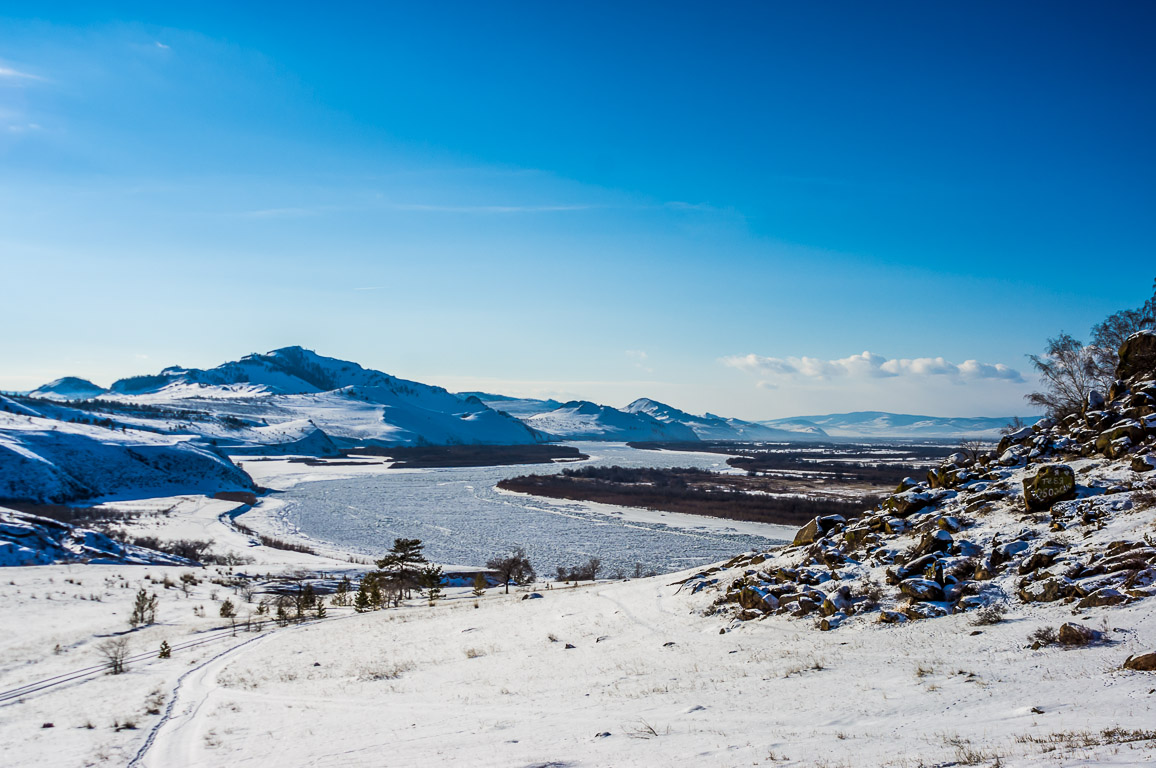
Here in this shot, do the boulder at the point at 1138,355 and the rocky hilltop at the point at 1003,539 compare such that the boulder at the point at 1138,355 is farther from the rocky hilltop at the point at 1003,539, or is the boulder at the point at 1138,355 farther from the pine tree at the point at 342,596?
the pine tree at the point at 342,596

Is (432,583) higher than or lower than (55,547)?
lower

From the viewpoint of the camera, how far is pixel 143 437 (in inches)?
3369

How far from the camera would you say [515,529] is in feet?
169

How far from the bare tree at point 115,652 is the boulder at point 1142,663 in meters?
19.8

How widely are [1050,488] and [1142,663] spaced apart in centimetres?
663

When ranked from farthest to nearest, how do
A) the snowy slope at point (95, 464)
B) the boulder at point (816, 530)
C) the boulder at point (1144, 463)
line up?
the snowy slope at point (95, 464) → the boulder at point (816, 530) → the boulder at point (1144, 463)

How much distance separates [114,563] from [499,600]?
21.3 meters

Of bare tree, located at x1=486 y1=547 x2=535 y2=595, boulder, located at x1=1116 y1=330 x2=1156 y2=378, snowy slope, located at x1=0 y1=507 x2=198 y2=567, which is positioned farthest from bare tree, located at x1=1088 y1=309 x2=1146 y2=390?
snowy slope, located at x1=0 y1=507 x2=198 y2=567

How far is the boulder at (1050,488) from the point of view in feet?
41.9

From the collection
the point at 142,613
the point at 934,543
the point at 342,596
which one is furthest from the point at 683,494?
the point at 934,543

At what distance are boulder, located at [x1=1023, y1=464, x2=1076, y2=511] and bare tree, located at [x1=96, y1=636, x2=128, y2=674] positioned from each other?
69.6 ft

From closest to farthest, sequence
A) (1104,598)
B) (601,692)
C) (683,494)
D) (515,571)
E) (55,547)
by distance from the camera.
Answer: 1. (1104,598)
2. (601,692)
3. (55,547)
4. (515,571)
5. (683,494)

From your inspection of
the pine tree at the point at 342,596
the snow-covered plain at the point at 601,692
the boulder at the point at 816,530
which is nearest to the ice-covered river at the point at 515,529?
the pine tree at the point at 342,596

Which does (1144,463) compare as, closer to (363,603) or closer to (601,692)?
(601,692)
